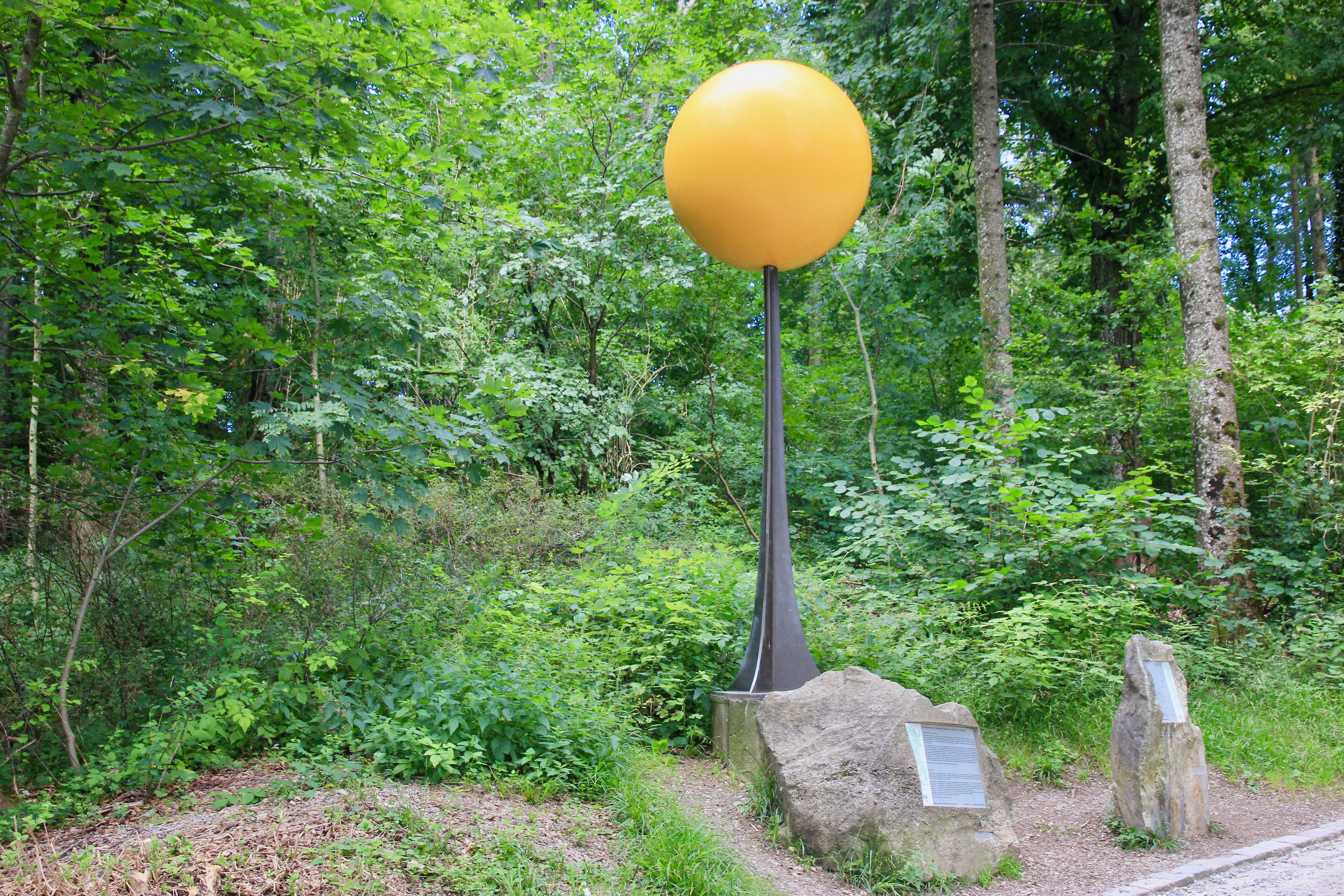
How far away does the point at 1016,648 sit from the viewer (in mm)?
5000

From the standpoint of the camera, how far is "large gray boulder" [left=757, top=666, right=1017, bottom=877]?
3312 mm

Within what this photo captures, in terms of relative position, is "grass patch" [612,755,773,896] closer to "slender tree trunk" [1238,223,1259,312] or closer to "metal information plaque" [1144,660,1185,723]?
"metal information plaque" [1144,660,1185,723]

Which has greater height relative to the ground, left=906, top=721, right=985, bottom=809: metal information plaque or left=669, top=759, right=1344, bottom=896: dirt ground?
left=906, top=721, right=985, bottom=809: metal information plaque

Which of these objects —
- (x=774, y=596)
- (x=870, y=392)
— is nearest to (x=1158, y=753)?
(x=774, y=596)

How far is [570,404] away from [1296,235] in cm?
1699

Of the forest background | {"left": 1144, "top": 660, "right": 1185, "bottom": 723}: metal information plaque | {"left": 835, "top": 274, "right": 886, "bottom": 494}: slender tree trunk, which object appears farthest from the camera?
{"left": 835, "top": 274, "right": 886, "bottom": 494}: slender tree trunk

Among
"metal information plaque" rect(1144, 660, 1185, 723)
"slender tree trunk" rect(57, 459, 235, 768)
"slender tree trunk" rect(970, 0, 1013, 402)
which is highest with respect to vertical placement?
"slender tree trunk" rect(970, 0, 1013, 402)

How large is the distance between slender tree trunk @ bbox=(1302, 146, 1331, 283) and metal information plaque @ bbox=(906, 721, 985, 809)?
32.3ft

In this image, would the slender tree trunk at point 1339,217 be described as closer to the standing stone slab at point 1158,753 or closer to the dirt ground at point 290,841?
the standing stone slab at point 1158,753

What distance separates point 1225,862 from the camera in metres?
3.48

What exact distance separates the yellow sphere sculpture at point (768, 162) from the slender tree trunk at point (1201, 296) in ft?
12.3

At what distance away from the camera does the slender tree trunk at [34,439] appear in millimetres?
3803

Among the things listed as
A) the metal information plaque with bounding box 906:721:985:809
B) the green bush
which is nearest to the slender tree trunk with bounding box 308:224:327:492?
the metal information plaque with bounding box 906:721:985:809

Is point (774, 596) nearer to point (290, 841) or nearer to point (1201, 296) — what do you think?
point (290, 841)
